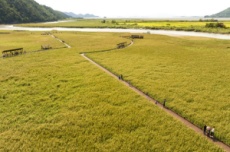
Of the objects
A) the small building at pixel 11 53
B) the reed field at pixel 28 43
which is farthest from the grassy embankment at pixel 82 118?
the reed field at pixel 28 43

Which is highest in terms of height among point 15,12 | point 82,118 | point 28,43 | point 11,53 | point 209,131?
point 15,12

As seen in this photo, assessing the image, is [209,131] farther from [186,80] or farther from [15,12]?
[15,12]

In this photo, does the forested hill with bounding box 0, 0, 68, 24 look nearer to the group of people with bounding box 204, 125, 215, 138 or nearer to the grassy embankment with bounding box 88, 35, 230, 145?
the grassy embankment with bounding box 88, 35, 230, 145

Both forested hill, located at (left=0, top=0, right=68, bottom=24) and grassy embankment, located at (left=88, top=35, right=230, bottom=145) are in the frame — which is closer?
grassy embankment, located at (left=88, top=35, right=230, bottom=145)

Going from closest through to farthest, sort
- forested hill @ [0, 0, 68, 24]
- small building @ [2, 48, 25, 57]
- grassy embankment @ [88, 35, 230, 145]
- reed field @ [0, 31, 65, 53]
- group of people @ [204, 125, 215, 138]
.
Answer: group of people @ [204, 125, 215, 138] → grassy embankment @ [88, 35, 230, 145] → small building @ [2, 48, 25, 57] → reed field @ [0, 31, 65, 53] → forested hill @ [0, 0, 68, 24]

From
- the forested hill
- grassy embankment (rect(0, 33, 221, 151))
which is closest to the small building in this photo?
grassy embankment (rect(0, 33, 221, 151))

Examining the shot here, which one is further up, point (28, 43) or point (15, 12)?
point (15, 12)

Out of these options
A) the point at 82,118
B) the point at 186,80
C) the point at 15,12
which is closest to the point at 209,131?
the point at 82,118

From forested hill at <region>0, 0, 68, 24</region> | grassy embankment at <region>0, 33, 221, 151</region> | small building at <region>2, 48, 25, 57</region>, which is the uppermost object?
forested hill at <region>0, 0, 68, 24</region>

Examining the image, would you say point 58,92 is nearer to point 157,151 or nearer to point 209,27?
point 157,151
